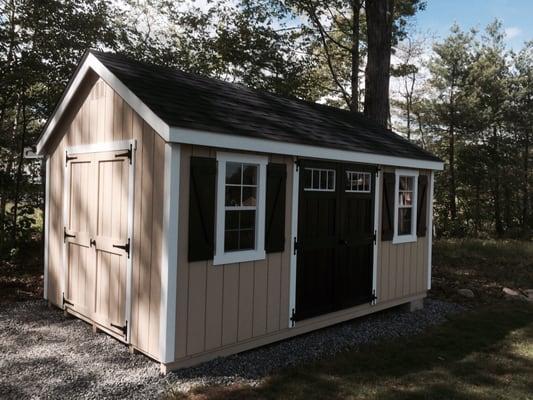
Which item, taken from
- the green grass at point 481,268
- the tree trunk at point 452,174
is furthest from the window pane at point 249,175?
the tree trunk at point 452,174

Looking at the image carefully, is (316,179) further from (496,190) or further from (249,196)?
(496,190)

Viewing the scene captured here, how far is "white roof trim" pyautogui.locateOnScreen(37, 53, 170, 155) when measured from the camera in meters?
4.27

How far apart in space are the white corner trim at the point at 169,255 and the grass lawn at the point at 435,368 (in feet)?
1.70

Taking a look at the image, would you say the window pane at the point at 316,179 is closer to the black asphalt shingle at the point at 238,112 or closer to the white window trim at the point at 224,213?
the black asphalt shingle at the point at 238,112

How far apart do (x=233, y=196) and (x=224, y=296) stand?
1061mm

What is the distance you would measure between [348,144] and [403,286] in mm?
2644

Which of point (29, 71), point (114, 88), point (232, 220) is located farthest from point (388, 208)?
point (29, 71)

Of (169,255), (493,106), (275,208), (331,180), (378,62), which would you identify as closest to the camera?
(169,255)

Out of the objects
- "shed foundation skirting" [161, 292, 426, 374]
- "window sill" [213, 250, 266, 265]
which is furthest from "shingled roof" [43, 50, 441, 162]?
"shed foundation skirting" [161, 292, 426, 374]

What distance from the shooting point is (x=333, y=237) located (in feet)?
19.8

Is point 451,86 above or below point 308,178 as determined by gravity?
above

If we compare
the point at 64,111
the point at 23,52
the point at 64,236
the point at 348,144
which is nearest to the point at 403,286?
the point at 348,144

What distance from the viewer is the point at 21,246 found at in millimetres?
9820

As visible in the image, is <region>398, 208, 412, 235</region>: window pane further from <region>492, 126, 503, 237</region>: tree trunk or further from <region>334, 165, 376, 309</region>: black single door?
<region>492, 126, 503, 237</region>: tree trunk
